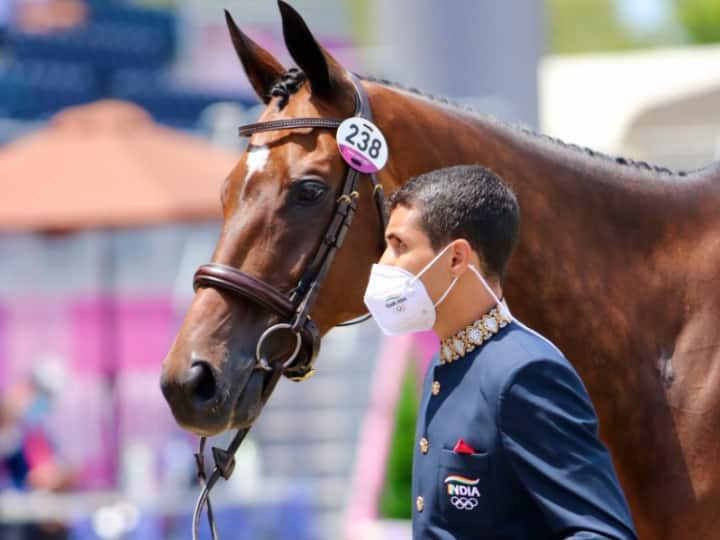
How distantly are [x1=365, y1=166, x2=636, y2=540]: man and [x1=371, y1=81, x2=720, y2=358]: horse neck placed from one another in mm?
842

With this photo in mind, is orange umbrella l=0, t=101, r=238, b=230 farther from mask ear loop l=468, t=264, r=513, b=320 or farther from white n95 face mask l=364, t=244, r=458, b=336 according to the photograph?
mask ear loop l=468, t=264, r=513, b=320

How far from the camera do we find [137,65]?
719 inches

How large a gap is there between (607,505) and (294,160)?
1.43m

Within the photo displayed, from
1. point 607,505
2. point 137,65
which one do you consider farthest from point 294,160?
point 137,65

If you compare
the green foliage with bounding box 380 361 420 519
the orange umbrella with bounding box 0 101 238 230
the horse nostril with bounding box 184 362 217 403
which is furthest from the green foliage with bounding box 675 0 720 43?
the horse nostril with bounding box 184 362 217 403

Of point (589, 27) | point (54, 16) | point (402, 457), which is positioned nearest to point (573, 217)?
point (402, 457)

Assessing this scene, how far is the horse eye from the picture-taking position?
3629mm

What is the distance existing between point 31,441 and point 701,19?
4642 cm

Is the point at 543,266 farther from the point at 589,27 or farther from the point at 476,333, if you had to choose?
the point at 589,27

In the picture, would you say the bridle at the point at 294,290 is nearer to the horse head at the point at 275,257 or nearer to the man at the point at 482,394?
the horse head at the point at 275,257

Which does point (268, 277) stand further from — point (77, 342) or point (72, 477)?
point (77, 342)

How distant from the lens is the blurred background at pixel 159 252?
955 cm

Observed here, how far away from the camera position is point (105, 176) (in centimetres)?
1055

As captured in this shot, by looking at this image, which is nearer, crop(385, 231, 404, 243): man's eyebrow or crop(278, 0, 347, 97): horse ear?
crop(385, 231, 404, 243): man's eyebrow
